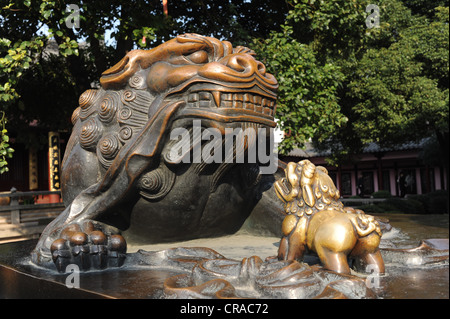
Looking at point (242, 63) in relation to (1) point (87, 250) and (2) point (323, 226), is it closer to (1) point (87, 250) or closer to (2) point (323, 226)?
(2) point (323, 226)

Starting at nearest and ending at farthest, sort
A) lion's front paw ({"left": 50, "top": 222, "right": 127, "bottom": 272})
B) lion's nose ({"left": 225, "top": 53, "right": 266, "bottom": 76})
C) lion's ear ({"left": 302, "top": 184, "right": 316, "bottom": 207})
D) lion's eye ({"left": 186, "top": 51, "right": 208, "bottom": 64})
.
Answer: lion's ear ({"left": 302, "top": 184, "right": 316, "bottom": 207}) < lion's front paw ({"left": 50, "top": 222, "right": 127, "bottom": 272}) < lion's nose ({"left": 225, "top": 53, "right": 266, "bottom": 76}) < lion's eye ({"left": 186, "top": 51, "right": 208, "bottom": 64})

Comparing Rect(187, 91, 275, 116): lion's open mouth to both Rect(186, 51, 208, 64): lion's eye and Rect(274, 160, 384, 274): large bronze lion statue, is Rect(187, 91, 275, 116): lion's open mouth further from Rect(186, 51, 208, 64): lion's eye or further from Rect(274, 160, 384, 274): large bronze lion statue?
Rect(274, 160, 384, 274): large bronze lion statue

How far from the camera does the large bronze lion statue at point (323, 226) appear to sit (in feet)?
5.02

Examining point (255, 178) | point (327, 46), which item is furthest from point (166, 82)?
point (327, 46)

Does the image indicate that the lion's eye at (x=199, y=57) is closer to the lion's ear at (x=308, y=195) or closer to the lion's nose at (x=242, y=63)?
the lion's nose at (x=242, y=63)

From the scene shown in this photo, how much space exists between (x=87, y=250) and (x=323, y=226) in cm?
117

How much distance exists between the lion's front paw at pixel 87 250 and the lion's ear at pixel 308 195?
1007mm

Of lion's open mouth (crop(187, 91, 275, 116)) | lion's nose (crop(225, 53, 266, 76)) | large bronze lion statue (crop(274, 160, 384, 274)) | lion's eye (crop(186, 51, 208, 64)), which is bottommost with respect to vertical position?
large bronze lion statue (crop(274, 160, 384, 274))

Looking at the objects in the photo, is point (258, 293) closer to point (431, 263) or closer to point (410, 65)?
point (431, 263)

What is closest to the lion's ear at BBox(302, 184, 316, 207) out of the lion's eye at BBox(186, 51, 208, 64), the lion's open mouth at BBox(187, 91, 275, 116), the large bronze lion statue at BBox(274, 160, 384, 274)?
the large bronze lion statue at BBox(274, 160, 384, 274)

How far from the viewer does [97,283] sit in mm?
1769

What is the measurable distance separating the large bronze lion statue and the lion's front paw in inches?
34.6

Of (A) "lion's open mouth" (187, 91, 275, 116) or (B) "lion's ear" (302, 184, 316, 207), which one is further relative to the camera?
(A) "lion's open mouth" (187, 91, 275, 116)

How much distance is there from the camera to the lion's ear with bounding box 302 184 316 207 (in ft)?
5.49
